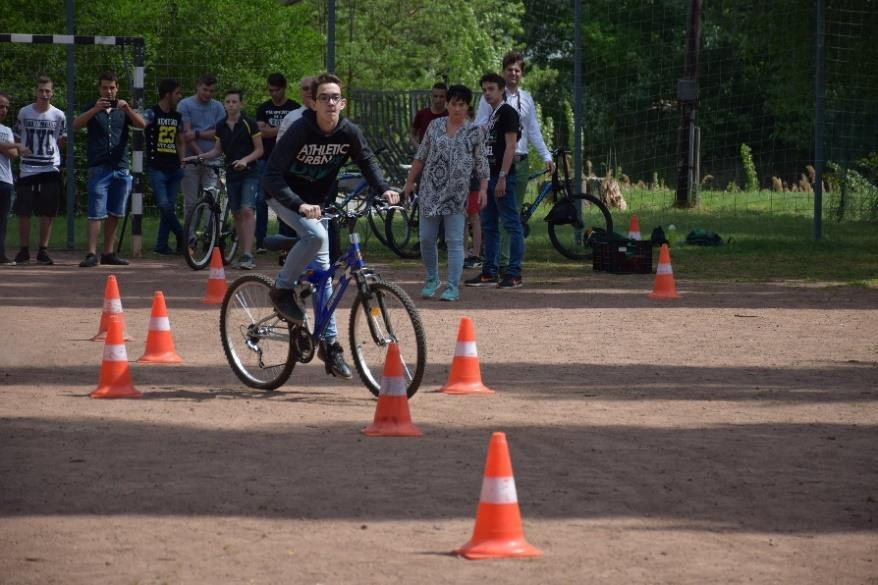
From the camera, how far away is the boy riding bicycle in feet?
31.9

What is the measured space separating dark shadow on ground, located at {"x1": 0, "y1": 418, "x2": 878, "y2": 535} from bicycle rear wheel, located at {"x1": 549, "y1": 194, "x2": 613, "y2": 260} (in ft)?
34.5

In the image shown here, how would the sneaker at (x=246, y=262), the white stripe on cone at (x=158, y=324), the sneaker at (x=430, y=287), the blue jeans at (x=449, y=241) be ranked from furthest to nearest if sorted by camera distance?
the sneaker at (x=246, y=262)
the sneaker at (x=430, y=287)
the blue jeans at (x=449, y=241)
the white stripe on cone at (x=158, y=324)

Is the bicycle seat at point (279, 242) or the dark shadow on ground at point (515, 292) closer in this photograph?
the bicycle seat at point (279, 242)

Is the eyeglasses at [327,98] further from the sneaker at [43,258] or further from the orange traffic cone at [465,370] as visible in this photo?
the sneaker at [43,258]

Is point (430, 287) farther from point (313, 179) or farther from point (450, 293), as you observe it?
point (313, 179)

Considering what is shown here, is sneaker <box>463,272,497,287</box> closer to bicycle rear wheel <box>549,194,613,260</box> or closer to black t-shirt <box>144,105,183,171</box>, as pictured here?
bicycle rear wheel <box>549,194,613,260</box>

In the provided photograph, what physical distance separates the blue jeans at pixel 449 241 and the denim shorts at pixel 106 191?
505 cm

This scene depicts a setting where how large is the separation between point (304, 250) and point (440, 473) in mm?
2679

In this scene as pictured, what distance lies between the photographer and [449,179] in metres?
14.6

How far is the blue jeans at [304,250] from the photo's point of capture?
9.77m

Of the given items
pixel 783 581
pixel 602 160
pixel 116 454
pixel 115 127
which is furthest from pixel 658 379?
pixel 602 160

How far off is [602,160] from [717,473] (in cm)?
2607

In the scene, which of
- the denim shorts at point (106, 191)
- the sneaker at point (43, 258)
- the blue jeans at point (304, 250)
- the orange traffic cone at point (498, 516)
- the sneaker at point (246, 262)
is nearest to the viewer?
the orange traffic cone at point (498, 516)

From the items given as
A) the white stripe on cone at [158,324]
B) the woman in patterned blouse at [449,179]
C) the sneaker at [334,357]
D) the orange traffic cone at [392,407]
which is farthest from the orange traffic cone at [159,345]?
the woman in patterned blouse at [449,179]
